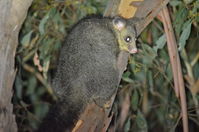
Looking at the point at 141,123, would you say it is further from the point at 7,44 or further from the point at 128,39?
Answer: the point at 7,44

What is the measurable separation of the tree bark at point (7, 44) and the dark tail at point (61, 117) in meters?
0.34

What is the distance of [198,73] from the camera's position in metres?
5.01

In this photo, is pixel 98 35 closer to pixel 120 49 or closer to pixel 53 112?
pixel 120 49

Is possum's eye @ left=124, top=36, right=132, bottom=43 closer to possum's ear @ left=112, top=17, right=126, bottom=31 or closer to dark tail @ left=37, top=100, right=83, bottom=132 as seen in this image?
possum's ear @ left=112, top=17, right=126, bottom=31

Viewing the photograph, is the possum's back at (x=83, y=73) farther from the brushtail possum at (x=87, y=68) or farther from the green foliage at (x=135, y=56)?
the green foliage at (x=135, y=56)

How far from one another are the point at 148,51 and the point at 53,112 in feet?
4.51

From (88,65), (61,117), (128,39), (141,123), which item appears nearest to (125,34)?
(128,39)

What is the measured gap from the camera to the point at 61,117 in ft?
11.8

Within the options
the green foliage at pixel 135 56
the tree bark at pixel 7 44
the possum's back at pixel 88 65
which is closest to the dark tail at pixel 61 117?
the possum's back at pixel 88 65

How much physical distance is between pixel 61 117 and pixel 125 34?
3.23 ft

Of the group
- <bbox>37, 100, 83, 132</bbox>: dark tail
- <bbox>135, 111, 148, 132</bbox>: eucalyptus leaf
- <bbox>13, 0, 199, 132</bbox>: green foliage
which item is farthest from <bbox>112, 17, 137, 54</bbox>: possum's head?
<bbox>135, 111, 148, 132</bbox>: eucalyptus leaf

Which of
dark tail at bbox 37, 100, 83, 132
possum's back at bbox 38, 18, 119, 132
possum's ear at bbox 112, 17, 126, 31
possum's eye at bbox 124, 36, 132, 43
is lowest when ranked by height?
dark tail at bbox 37, 100, 83, 132

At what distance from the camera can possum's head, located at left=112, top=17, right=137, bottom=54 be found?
382 centimetres

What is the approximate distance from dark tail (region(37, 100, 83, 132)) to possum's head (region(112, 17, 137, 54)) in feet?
2.15
